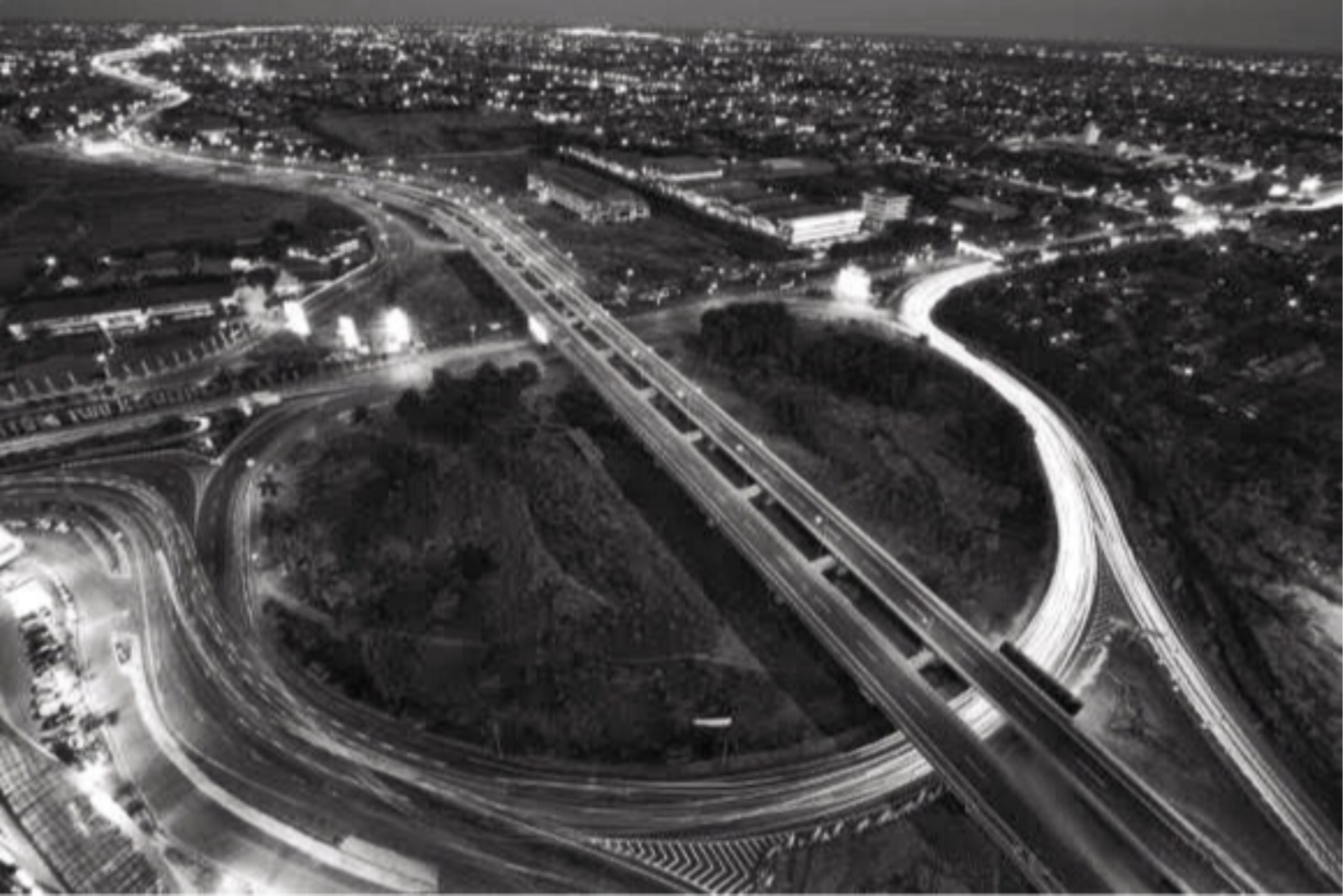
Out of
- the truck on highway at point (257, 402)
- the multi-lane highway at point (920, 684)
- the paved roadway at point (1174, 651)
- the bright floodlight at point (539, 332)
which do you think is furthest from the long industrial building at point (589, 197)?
the paved roadway at point (1174, 651)

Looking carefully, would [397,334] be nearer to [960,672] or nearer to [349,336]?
[349,336]

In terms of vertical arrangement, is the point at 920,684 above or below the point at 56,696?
above

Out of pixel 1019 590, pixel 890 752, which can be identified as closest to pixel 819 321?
pixel 1019 590

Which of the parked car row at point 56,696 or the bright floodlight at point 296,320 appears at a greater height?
the bright floodlight at point 296,320

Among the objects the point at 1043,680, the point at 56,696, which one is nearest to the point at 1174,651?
the point at 1043,680

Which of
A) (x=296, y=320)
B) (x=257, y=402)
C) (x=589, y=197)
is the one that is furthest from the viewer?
(x=589, y=197)

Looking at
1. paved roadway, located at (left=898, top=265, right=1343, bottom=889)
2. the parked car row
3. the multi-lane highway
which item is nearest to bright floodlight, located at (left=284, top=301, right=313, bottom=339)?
the multi-lane highway

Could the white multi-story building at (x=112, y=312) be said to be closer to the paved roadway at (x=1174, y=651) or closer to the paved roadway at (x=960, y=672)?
the paved roadway at (x=960, y=672)
